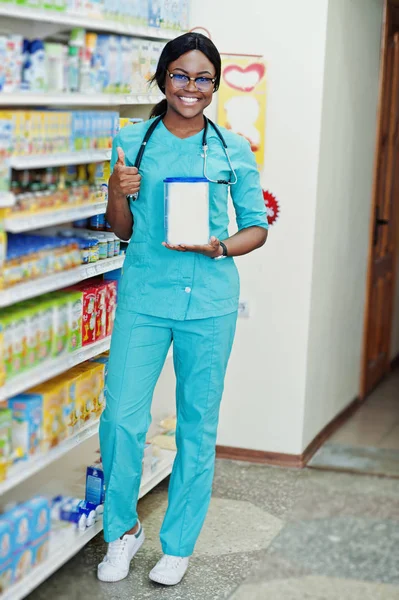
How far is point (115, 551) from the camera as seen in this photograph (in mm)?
3369

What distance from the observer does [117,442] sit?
10.5 feet

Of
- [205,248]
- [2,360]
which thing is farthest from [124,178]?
[2,360]

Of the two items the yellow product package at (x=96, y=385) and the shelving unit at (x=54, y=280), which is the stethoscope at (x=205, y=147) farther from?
the yellow product package at (x=96, y=385)

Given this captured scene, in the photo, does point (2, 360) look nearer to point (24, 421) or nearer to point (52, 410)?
point (24, 421)

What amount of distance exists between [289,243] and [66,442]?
1.64m

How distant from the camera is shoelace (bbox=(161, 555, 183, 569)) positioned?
336 cm

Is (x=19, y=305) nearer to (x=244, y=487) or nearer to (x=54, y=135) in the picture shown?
(x=54, y=135)

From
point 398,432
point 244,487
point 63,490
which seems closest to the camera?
point 63,490

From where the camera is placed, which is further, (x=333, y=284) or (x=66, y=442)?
(x=333, y=284)

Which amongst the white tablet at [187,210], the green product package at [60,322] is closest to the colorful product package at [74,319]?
the green product package at [60,322]

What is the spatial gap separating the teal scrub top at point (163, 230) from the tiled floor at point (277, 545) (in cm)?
91

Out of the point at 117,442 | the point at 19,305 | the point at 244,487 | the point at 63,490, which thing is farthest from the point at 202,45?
the point at 244,487

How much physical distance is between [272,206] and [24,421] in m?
1.95

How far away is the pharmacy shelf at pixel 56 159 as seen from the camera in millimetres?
2695
